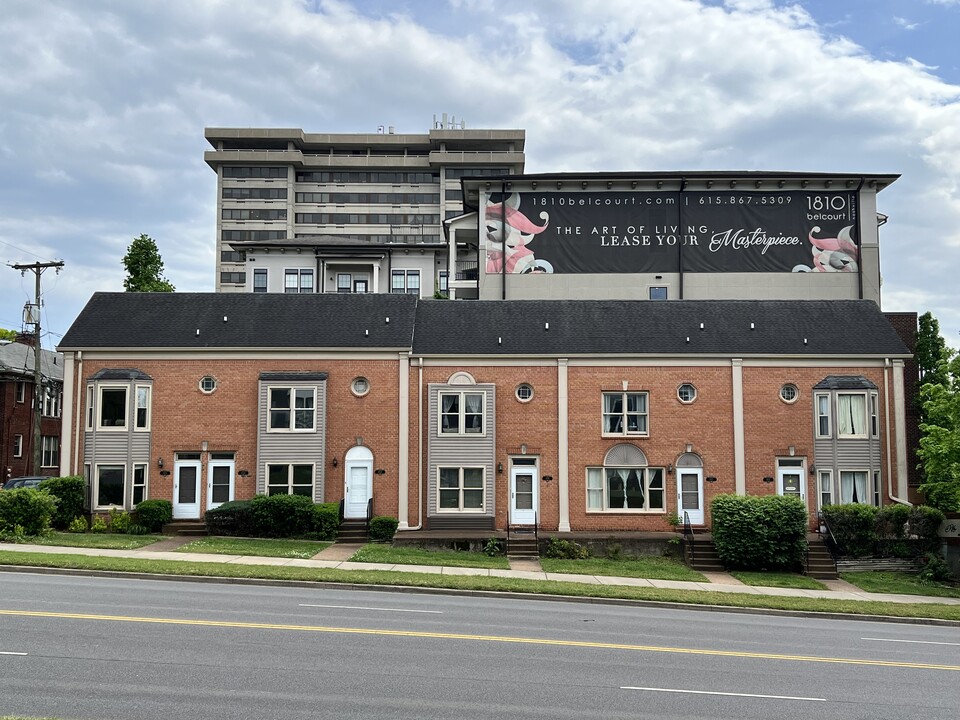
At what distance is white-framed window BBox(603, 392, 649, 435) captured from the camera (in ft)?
108

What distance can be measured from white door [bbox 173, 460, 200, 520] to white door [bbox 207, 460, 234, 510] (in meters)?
0.42

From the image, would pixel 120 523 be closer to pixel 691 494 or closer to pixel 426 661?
pixel 691 494

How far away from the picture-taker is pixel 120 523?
30.6 meters

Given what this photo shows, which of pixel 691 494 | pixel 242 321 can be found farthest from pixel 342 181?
pixel 691 494

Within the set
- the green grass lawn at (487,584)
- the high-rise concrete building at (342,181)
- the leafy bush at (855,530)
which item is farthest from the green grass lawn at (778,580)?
the high-rise concrete building at (342,181)

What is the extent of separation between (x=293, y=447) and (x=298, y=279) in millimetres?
32208

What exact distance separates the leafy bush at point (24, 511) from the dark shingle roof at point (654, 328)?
13.6 m

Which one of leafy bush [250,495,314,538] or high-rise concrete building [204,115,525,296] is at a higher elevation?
high-rise concrete building [204,115,525,296]

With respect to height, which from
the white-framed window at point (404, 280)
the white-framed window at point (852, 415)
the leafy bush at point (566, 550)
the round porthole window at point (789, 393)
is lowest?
the leafy bush at point (566, 550)

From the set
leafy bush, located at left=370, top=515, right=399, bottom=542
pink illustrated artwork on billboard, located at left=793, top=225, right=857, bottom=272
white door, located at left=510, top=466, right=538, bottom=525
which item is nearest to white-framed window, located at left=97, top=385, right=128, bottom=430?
leafy bush, located at left=370, top=515, right=399, bottom=542

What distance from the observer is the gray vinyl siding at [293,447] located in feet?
105

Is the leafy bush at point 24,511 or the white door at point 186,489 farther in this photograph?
the white door at point 186,489

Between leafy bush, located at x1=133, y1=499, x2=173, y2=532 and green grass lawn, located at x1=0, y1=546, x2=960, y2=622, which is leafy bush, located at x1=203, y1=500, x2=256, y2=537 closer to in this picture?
leafy bush, located at x1=133, y1=499, x2=173, y2=532

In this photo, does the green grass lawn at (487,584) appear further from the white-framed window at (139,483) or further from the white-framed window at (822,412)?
the white-framed window at (822,412)
